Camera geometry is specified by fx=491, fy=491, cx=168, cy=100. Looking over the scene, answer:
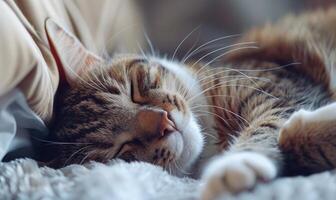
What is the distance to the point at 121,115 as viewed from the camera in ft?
3.33

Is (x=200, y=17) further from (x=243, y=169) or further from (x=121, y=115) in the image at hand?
(x=243, y=169)

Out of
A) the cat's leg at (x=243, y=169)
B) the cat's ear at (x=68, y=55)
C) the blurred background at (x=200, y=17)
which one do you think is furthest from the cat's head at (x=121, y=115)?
the blurred background at (x=200, y=17)

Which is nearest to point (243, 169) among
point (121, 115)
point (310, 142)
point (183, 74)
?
point (310, 142)

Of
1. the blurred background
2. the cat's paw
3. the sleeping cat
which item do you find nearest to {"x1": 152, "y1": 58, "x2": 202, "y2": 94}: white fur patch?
the sleeping cat

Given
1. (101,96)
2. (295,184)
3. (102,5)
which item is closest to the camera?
(295,184)

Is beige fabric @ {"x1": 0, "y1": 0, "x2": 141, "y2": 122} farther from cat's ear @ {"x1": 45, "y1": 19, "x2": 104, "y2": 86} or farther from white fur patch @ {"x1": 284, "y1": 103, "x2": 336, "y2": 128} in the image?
white fur patch @ {"x1": 284, "y1": 103, "x2": 336, "y2": 128}

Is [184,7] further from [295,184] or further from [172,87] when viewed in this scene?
[295,184]

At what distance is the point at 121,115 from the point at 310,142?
381 millimetres

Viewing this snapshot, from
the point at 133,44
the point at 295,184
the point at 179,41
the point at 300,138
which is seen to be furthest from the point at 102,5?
the point at 295,184

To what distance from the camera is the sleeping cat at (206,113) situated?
2.80ft

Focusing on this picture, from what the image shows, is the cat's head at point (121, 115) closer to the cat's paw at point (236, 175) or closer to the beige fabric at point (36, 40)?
the beige fabric at point (36, 40)

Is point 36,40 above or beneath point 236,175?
above

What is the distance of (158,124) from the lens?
0.96 m

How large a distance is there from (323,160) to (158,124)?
0.31 m
